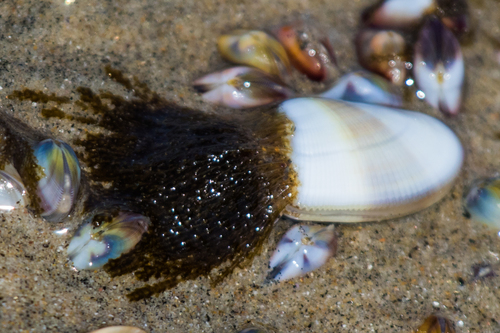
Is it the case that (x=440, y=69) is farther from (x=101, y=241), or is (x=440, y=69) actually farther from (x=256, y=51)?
(x=101, y=241)

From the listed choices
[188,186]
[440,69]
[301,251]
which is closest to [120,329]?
[188,186]

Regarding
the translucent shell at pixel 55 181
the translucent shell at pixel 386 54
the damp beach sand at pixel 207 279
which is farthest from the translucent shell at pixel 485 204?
the translucent shell at pixel 55 181

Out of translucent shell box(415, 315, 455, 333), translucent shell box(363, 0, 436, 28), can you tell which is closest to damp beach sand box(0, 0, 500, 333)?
translucent shell box(415, 315, 455, 333)

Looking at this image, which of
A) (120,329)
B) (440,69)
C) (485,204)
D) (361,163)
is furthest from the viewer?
(440,69)

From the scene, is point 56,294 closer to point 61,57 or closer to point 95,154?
point 95,154

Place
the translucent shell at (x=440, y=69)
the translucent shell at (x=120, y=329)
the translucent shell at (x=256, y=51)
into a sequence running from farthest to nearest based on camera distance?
1. the translucent shell at (x=440, y=69)
2. the translucent shell at (x=256, y=51)
3. the translucent shell at (x=120, y=329)

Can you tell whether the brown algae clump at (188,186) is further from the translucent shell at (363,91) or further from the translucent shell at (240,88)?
the translucent shell at (363,91)

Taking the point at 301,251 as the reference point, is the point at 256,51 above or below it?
above
